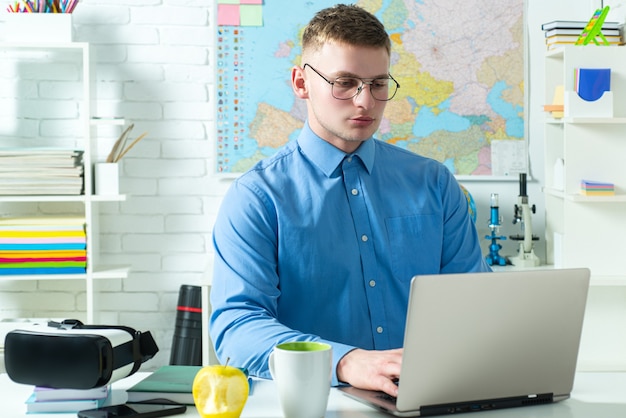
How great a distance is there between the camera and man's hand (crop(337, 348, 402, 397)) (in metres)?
1.27

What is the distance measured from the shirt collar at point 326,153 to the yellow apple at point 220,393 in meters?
0.72

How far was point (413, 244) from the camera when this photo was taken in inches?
71.0

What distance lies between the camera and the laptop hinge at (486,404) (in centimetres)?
122

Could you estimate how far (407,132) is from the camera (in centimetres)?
352

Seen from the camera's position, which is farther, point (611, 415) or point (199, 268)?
point (199, 268)

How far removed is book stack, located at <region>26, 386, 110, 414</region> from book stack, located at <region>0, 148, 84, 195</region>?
6.53 feet

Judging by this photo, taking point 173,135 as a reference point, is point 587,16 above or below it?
above

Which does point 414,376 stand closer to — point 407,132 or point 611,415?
point 611,415

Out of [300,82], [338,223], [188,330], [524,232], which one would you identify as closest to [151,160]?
[188,330]

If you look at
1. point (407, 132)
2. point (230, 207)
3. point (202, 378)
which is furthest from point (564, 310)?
point (407, 132)

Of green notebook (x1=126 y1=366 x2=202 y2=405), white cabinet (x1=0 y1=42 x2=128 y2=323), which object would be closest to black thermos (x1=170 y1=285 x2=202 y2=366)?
white cabinet (x1=0 y1=42 x2=128 y2=323)

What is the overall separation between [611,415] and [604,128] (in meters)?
2.10

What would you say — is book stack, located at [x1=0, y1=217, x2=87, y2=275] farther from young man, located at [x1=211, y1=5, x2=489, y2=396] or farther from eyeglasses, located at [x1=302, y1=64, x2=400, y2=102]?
eyeglasses, located at [x1=302, y1=64, x2=400, y2=102]

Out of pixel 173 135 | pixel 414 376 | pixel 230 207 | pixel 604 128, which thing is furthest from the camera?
pixel 173 135
